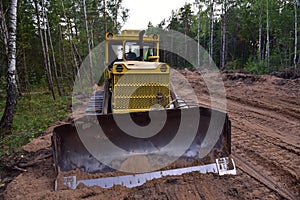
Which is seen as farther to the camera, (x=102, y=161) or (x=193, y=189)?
(x=102, y=161)

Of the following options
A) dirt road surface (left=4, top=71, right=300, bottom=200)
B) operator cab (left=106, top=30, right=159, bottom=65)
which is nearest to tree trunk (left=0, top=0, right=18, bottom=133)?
dirt road surface (left=4, top=71, right=300, bottom=200)

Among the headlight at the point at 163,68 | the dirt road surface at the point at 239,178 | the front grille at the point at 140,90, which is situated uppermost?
the headlight at the point at 163,68

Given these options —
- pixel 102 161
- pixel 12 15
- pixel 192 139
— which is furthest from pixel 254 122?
pixel 12 15

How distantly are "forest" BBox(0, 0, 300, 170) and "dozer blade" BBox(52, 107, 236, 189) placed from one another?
2603mm

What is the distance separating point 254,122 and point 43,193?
17.2ft

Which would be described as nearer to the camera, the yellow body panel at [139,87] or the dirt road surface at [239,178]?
the dirt road surface at [239,178]

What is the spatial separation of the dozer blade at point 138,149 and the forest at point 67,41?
260cm

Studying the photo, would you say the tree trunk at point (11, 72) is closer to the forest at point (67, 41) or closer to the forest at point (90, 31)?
the forest at point (67, 41)

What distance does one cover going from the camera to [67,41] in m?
19.2

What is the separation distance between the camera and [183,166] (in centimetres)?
364

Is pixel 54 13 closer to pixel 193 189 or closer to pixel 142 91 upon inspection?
pixel 142 91

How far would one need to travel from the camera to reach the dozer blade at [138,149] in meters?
3.44

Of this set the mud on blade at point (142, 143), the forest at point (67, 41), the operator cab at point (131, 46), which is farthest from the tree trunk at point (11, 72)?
the mud on blade at point (142, 143)

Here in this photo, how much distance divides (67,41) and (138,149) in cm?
1734
